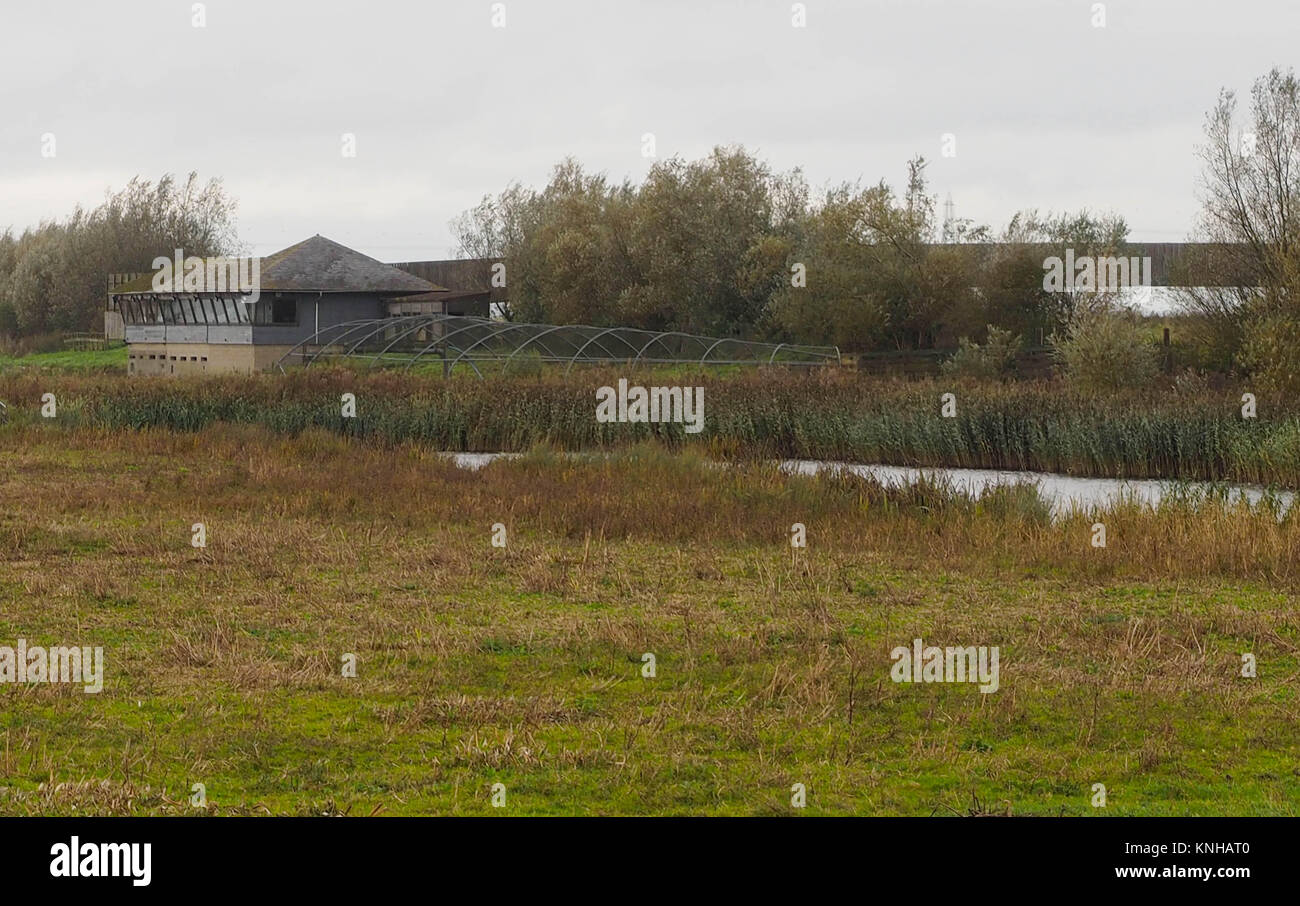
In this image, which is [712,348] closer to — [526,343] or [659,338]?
[659,338]

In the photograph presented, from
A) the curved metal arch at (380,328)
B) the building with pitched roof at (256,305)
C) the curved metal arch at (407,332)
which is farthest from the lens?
the building with pitched roof at (256,305)

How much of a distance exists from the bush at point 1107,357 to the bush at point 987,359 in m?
5.20

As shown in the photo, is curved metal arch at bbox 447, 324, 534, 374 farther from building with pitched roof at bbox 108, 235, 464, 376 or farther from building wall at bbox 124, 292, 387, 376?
building wall at bbox 124, 292, 387, 376

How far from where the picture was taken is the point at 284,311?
184ft

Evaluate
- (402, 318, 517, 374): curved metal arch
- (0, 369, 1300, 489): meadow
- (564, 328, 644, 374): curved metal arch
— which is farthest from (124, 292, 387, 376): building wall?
(0, 369, 1300, 489): meadow

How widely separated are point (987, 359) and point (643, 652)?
3340 centimetres

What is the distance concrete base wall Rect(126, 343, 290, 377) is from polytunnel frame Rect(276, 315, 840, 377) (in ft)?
13.4

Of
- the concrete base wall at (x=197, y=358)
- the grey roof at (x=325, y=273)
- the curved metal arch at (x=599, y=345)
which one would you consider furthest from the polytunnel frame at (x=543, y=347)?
the grey roof at (x=325, y=273)

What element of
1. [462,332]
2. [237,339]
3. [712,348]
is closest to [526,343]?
[462,332]

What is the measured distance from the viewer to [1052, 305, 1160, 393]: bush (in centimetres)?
3519

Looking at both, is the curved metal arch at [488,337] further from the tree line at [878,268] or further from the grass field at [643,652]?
the grass field at [643,652]

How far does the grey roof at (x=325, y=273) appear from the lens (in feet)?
185

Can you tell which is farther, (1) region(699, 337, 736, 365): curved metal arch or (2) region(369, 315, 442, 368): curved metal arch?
(2) region(369, 315, 442, 368): curved metal arch
